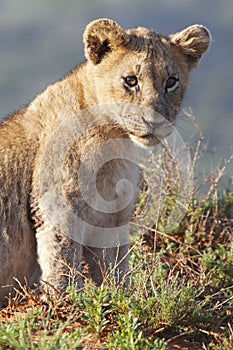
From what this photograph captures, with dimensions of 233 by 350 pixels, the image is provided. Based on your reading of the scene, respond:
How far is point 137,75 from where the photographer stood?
272 inches

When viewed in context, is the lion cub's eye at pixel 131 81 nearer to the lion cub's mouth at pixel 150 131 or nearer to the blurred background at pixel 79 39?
the lion cub's mouth at pixel 150 131

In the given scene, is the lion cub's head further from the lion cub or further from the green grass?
the green grass

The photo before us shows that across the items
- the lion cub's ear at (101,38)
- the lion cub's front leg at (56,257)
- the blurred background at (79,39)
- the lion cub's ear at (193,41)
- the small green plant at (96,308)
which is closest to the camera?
the small green plant at (96,308)

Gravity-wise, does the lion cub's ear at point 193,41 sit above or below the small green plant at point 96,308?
above

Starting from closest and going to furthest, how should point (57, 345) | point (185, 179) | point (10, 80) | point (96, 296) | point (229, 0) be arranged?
point (57, 345)
point (96, 296)
point (185, 179)
point (10, 80)
point (229, 0)

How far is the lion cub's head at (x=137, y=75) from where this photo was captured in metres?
6.83

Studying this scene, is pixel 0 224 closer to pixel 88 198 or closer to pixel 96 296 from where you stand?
pixel 88 198

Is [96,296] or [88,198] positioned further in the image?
[88,198]

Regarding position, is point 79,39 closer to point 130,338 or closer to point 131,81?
point 131,81

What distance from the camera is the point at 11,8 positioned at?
10262 centimetres

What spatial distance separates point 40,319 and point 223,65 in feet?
325

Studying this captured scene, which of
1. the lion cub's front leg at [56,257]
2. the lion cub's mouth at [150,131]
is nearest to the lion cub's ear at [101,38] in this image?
the lion cub's mouth at [150,131]

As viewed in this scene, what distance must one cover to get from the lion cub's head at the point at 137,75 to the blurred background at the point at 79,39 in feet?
218

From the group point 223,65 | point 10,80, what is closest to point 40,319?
point 10,80
